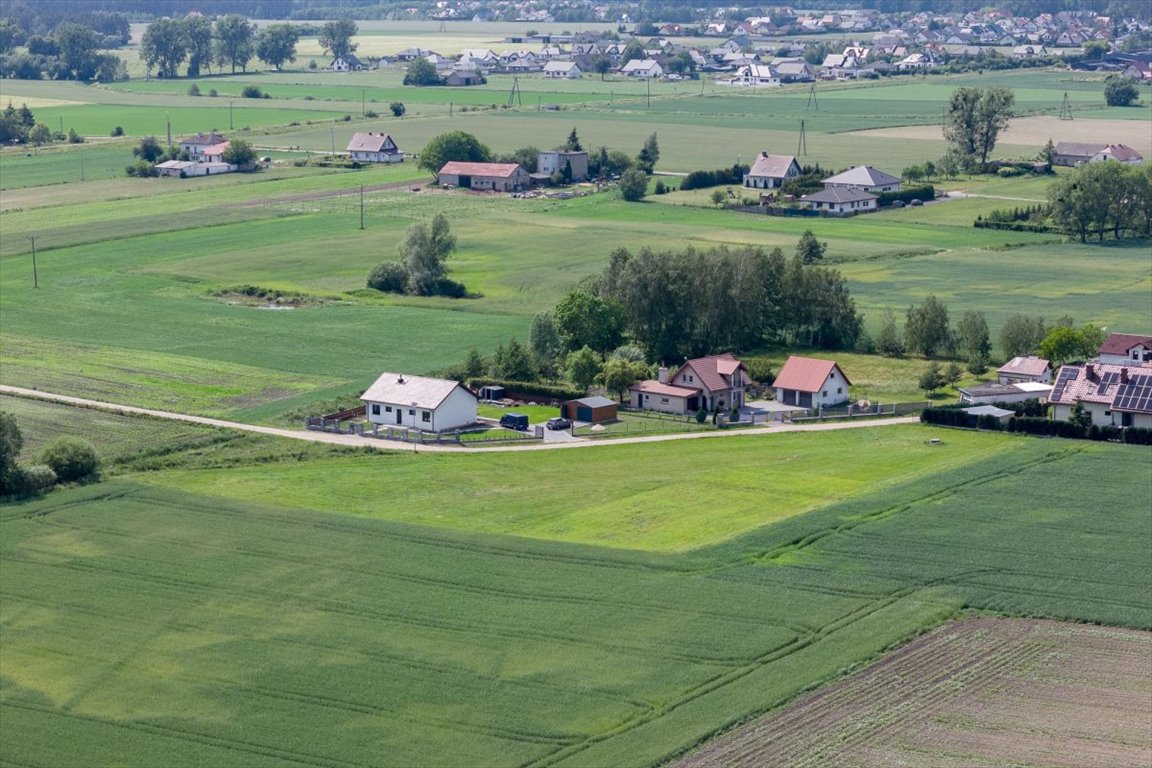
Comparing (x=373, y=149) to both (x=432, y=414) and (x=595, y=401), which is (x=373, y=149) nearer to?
(x=595, y=401)

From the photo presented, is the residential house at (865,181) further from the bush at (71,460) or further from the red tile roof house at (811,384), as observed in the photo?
the bush at (71,460)

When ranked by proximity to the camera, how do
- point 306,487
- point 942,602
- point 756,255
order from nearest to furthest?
point 942,602
point 306,487
point 756,255

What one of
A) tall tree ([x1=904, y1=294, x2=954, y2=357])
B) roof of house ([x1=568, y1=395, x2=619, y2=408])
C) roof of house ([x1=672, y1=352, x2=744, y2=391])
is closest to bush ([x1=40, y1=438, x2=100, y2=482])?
roof of house ([x1=568, y1=395, x2=619, y2=408])

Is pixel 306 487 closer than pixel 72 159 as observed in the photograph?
Yes

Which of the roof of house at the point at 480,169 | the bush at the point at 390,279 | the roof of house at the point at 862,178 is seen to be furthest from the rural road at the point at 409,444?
the roof of house at the point at 480,169

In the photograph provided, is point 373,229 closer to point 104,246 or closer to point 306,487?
point 104,246

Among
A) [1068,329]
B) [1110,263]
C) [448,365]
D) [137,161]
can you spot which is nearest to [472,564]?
[448,365]
